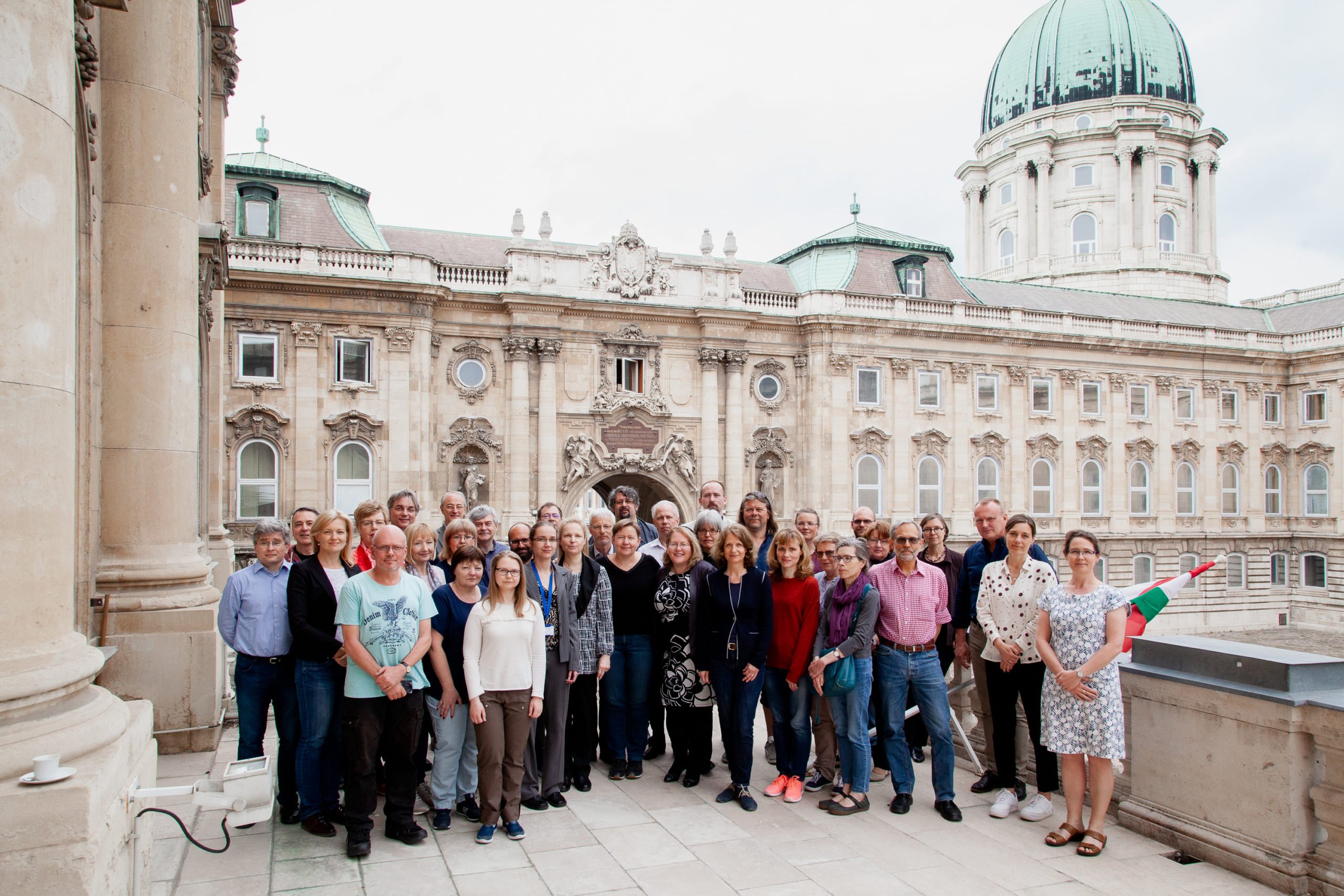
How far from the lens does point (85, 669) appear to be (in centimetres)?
407

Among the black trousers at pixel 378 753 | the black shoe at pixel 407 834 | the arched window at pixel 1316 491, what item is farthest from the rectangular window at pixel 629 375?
the arched window at pixel 1316 491

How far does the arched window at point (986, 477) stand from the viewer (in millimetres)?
31984

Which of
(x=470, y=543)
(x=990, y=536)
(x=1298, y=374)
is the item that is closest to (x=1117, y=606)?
(x=990, y=536)

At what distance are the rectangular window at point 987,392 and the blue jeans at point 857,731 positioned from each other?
26.6m

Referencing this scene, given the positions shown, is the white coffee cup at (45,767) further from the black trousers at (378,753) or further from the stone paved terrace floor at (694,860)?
the black trousers at (378,753)

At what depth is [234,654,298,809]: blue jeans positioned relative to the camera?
6.55m

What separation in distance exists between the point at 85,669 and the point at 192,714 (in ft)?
A: 14.1

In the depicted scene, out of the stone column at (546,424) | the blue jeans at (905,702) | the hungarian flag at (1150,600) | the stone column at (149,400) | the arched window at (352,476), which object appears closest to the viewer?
the blue jeans at (905,702)

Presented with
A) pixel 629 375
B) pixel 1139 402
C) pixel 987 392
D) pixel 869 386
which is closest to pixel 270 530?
pixel 629 375

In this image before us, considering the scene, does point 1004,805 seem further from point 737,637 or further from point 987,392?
point 987,392

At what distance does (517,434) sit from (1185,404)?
2615cm

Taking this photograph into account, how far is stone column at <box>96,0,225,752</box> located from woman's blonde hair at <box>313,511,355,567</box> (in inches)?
73.7

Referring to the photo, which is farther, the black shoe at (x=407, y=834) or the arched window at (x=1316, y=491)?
the arched window at (x=1316, y=491)

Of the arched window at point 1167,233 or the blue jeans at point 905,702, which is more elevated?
the arched window at point 1167,233
